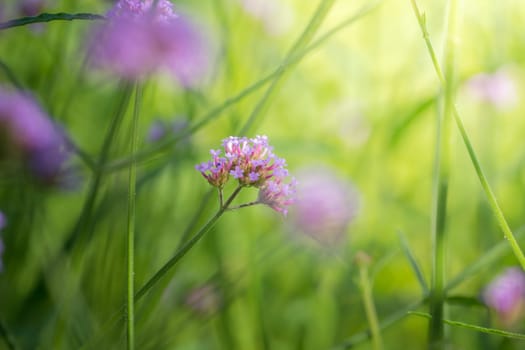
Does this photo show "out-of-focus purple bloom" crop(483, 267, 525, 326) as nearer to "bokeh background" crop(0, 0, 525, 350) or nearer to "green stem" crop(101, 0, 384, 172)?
"bokeh background" crop(0, 0, 525, 350)

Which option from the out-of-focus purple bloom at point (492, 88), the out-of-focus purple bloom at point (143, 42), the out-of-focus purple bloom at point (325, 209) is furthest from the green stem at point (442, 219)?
the out-of-focus purple bloom at point (492, 88)

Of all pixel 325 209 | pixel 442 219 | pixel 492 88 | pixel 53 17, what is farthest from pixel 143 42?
pixel 492 88

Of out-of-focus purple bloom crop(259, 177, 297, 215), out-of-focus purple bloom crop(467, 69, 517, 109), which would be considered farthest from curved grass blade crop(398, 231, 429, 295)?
out-of-focus purple bloom crop(467, 69, 517, 109)

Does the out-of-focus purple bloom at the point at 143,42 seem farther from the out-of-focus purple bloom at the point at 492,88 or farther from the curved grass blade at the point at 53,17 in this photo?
the out-of-focus purple bloom at the point at 492,88

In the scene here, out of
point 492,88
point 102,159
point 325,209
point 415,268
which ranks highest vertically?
point 492,88

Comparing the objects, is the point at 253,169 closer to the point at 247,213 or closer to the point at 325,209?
the point at 247,213

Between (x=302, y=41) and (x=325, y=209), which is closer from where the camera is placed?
(x=302, y=41)

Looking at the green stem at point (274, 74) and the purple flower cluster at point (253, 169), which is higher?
the green stem at point (274, 74)
